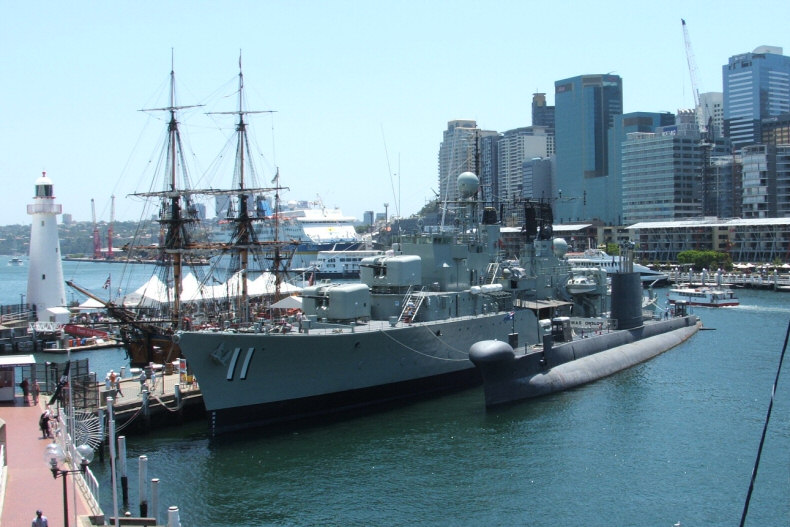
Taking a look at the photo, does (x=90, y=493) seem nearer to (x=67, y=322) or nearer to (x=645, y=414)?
(x=645, y=414)

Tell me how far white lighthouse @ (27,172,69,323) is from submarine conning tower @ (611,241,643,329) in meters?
37.1

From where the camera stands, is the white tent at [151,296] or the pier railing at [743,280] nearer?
the white tent at [151,296]

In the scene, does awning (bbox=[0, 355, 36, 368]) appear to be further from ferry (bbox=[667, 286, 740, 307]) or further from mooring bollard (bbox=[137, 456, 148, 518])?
ferry (bbox=[667, 286, 740, 307])

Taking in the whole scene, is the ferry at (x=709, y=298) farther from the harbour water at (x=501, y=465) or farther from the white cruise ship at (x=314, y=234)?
the white cruise ship at (x=314, y=234)

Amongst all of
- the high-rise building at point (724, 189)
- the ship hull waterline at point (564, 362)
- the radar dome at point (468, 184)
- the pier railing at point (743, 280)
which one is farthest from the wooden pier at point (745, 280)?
the radar dome at point (468, 184)

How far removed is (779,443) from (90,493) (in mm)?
23609

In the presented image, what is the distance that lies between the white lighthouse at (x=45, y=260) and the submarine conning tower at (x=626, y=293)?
3712 centimetres

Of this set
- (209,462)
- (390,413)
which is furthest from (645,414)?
(209,462)

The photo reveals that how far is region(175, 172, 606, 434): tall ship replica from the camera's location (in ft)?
99.0

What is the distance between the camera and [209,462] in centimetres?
2742

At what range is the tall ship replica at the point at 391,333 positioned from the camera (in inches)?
1188

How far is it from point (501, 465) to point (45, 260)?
133 ft

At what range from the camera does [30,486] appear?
1967 centimetres

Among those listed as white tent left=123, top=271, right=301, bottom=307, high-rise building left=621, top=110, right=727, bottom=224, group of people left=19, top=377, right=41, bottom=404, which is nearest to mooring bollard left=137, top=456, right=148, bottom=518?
group of people left=19, top=377, right=41, bottom=404
